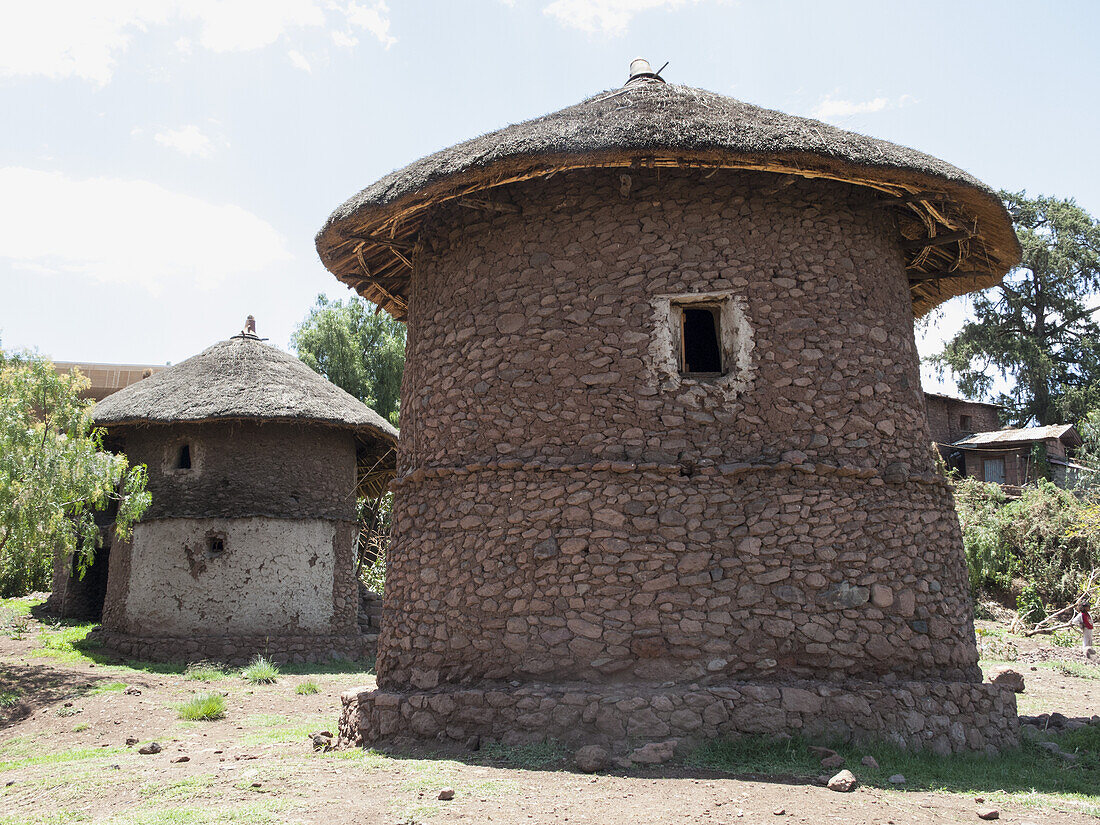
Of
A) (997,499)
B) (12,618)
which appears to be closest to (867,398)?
(12,618)

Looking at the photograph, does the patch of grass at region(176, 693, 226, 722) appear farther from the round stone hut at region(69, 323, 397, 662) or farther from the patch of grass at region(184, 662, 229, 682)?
the round stone hut at region(69, 323, 397, 662)

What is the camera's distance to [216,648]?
12688 mm

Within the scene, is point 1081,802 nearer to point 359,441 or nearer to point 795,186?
point 795,186

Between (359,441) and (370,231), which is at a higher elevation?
(370,231)

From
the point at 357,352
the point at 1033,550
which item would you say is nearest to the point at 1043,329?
A: the point at 1033,550

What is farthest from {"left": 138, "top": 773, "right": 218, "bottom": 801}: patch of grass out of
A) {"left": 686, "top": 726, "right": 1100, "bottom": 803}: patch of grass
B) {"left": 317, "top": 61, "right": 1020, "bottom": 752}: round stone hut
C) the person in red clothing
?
the person in red clothing

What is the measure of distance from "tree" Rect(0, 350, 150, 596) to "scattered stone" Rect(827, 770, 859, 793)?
9969 mm

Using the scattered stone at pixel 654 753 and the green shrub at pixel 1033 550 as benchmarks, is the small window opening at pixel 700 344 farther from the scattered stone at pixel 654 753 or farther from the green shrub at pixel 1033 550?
the green shrub at pixel 1033 550

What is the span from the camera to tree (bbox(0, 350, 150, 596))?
1045 centimetres

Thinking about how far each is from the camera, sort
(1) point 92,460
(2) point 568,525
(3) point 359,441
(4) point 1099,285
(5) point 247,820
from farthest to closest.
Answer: (4) point 1099,285 < (3) point 359,441 < (1) point 92,460 < (2) point 568,525 < (5) point 247,820

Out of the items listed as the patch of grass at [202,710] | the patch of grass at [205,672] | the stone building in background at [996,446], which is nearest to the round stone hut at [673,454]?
the patch of grass at [202,710]

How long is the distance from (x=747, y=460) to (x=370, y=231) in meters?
4.09

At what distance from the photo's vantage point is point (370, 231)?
7738mm

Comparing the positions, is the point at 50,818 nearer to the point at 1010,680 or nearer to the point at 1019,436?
the point at 1010,680
